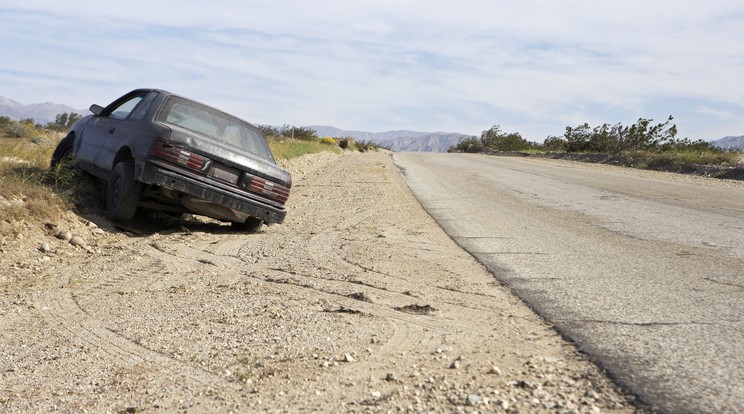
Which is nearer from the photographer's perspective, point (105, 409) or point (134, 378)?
point (105, 409)

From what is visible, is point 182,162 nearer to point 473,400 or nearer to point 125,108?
point 125,108

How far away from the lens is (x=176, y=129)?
7.51m

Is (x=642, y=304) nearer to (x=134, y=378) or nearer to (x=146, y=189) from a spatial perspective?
(x=134, y=378)

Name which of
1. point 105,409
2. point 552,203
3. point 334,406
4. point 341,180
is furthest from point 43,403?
point 341,180

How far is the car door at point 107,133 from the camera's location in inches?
318

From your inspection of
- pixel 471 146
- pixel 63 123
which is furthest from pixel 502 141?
pixel 63 123

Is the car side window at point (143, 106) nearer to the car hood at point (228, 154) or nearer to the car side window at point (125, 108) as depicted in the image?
the car side window at point (125, 108)

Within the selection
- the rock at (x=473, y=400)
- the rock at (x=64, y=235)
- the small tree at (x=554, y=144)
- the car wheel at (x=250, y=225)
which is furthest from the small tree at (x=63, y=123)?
the small tree at (x=554, y=144)

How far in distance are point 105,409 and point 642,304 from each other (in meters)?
3.55

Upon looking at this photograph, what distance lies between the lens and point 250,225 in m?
8.37

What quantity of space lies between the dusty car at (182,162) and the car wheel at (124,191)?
0.01m

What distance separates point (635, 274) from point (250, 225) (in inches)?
177

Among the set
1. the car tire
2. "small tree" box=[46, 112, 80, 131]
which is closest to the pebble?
the car tire

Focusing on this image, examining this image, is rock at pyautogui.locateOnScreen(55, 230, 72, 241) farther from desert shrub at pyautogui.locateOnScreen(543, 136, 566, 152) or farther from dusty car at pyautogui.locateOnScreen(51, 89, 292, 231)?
desert shrub at pyautogui.locateOnScreen(543, 136, 566, 152)
